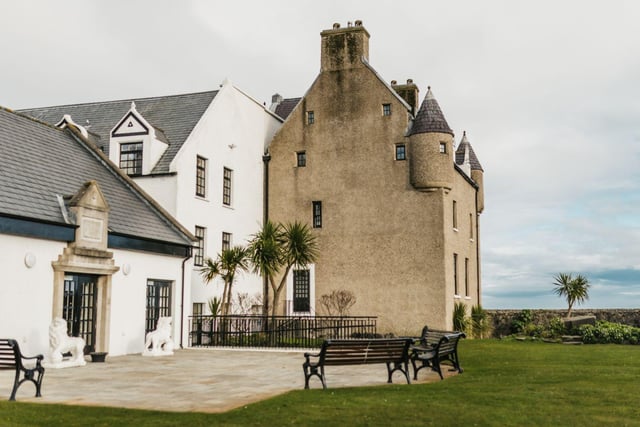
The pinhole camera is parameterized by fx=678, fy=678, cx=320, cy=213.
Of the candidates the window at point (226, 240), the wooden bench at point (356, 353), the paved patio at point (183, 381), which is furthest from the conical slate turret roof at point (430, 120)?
the wooden bench at point (356, 353)

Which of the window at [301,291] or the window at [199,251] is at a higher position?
the window at [199,251]

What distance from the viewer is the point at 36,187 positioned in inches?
762

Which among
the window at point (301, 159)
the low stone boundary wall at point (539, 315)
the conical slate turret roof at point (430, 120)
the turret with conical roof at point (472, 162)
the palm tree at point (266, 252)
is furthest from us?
the turret with conical roof at point (472, 162)

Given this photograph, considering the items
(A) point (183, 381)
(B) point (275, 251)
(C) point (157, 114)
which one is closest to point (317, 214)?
(B) point (275, 251)

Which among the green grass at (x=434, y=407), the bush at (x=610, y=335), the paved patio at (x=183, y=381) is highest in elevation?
the bush at (x=610, y=335)

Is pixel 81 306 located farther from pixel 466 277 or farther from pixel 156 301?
pixel 466 277

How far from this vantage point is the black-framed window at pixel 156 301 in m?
22.7

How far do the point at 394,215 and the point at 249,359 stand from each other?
45.9ft

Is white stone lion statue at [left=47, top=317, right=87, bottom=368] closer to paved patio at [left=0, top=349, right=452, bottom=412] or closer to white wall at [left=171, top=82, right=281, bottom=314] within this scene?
paved patio at [left=0, top=349, right=452, bottom=412]

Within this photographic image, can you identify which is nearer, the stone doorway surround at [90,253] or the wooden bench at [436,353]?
the wooden bench at [436,353]

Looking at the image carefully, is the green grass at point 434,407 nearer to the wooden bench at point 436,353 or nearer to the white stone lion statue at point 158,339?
the wooden bench at point 436,353

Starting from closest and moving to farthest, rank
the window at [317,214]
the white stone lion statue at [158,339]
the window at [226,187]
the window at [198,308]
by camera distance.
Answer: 1. the white stone lion statue at [158,339]
2. the window at [198,308]
3. the window at [226,187]
4. the window at [317,214]

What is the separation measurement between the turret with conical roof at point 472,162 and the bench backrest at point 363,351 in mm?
28006

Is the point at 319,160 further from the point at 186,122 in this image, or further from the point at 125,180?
Answer: the point at 125,180
